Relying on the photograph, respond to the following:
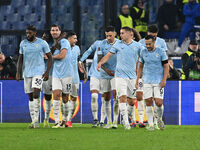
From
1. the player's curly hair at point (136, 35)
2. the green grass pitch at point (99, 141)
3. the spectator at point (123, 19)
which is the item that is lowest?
Answer: the green grass pitch at point (99, 141)

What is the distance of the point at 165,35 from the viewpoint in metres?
18.6

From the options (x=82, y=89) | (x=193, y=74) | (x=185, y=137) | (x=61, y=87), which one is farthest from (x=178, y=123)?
(x=185, y=137)

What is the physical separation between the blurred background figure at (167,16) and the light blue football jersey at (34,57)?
656 cm

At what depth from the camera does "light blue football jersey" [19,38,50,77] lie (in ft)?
41.8

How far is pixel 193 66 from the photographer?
1638 centimetres

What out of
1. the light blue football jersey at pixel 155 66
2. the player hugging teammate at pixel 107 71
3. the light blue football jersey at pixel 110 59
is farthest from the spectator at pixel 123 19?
the light blue football jersey at pixel 155 66

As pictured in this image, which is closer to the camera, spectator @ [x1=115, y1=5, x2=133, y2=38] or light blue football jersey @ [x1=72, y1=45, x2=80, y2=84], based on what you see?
light blue football jersey @ [x1=72, y1=45, x2=80, y2=84]

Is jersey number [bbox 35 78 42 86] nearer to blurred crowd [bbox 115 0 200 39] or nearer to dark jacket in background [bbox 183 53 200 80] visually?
dark jacket in background [bbox 183 53 200 80]

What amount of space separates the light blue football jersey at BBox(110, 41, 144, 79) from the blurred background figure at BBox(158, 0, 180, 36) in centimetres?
629

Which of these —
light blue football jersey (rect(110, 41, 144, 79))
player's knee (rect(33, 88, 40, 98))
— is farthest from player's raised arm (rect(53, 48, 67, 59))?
light blue football jersey (rect(110, 41, 144, 79))

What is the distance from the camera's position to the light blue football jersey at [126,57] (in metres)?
12.3

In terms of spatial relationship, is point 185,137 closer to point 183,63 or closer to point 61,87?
point 61,87

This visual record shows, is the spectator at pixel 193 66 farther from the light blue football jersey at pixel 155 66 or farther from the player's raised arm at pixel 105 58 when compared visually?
the light blue football jersey at pixel 155 66

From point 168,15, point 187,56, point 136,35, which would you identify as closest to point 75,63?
point 136,35
